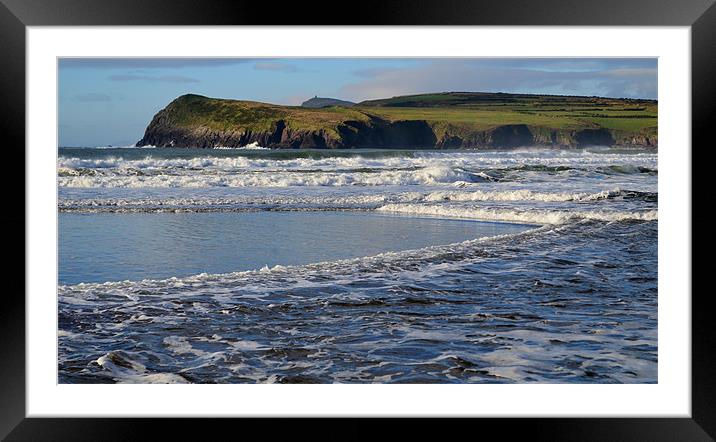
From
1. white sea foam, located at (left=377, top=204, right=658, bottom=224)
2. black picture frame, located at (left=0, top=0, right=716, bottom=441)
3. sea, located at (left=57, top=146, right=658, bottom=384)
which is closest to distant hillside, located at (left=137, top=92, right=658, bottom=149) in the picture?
sea, located at (left=57, top=146, right=658, bottom=384)

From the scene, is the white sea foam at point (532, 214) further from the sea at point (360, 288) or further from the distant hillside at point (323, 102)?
the distant hillside at point (323, 102)

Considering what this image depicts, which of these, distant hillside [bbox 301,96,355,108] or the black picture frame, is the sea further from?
distant hillside [bbox 301,96,355,108]

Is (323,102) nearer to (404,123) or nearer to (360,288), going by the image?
(404,123)

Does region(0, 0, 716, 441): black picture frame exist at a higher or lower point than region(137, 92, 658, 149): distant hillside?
lower

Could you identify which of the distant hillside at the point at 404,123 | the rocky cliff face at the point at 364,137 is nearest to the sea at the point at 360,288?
the distant hillside at the point at 404,123
